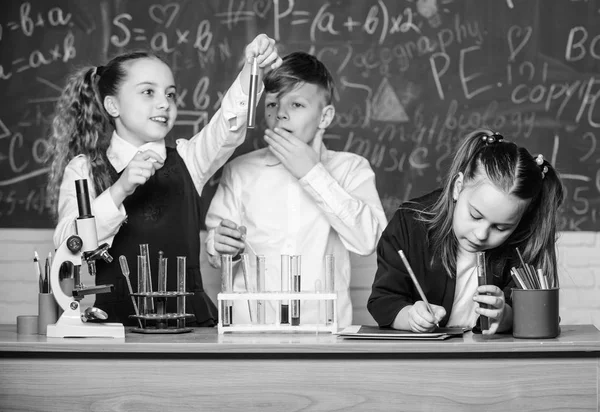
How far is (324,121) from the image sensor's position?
251 centimetres

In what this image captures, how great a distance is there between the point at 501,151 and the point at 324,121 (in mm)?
683

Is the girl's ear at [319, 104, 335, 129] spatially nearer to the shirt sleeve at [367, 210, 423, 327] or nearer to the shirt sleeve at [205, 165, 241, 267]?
the shirt sleeve at [205, 165, 241, 267]

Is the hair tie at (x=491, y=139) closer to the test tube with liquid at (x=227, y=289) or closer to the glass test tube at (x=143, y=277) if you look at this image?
the test tube with liquid at (x=227, y=289)

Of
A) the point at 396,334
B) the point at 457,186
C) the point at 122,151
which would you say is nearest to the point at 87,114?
the point at 122,151

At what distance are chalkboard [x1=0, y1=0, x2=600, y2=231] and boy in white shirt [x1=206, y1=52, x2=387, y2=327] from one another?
409mm

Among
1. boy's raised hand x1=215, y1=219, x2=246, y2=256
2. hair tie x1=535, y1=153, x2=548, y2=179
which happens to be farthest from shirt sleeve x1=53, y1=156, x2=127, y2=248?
hair tie x1=535, y1=153, x2=548, y2=179

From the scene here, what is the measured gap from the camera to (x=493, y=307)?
1.79 metres

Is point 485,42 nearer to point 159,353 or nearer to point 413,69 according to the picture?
point 413,69

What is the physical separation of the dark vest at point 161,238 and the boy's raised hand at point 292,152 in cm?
27

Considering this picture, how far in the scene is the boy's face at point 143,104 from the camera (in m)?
2.37

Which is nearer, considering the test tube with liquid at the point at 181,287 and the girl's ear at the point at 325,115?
the test tube with liquid at the point at 181,287

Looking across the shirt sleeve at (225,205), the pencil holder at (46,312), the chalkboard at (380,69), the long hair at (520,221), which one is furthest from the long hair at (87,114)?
the long hair at (520,221)

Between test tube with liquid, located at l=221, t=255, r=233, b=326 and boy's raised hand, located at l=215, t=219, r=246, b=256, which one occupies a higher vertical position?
boy's raised hand, located at l=215, t=219, r=246, b=256

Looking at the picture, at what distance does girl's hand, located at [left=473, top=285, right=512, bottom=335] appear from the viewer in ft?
5.81
